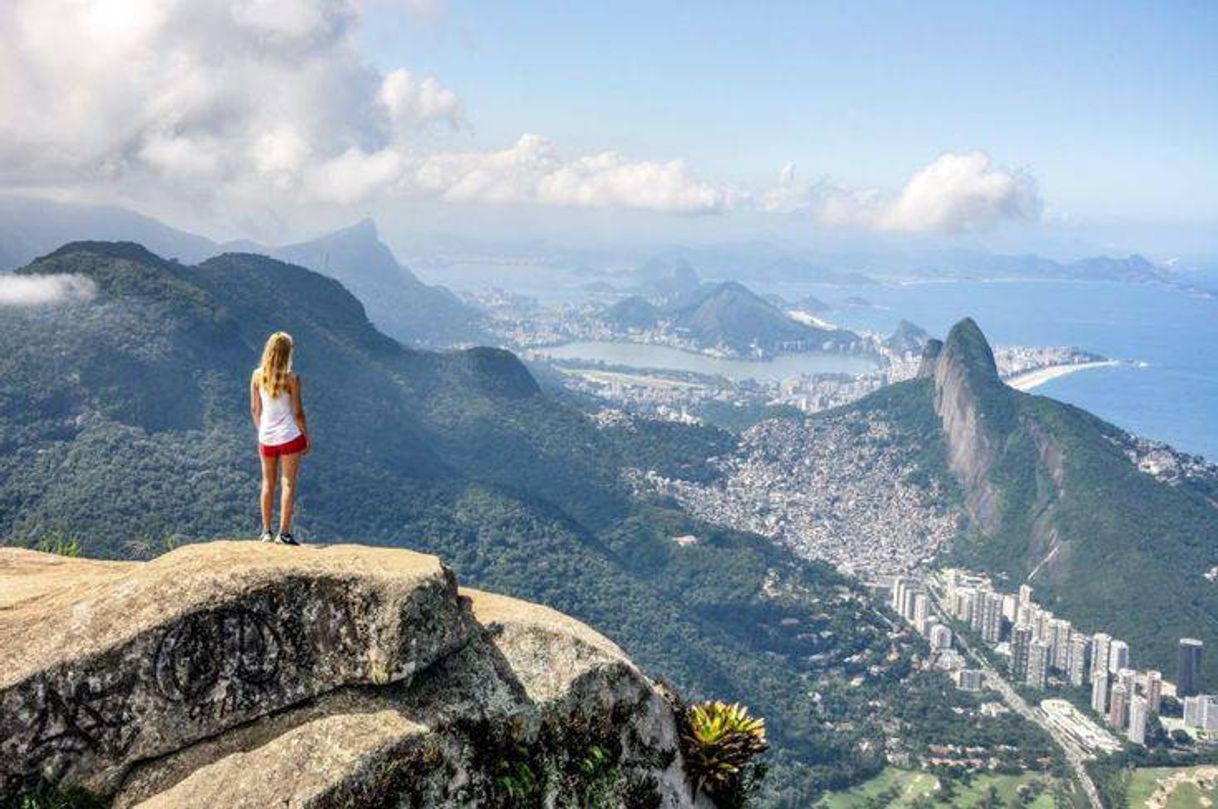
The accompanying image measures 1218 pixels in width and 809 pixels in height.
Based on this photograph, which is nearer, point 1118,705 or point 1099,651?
point 1118,705

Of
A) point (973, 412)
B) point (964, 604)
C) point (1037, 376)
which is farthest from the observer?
point (1037, 376)

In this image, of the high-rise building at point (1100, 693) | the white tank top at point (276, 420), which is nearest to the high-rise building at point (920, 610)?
the high-rise building at point (1100, 693)

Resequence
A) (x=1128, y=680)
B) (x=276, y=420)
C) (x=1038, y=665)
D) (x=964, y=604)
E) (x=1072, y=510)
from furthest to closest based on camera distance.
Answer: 1. (x=1072, y=510)
2. (x=964, y=604)
3. (x=1038, y=665)
4. (x=1128, y=680)
5. (x=276, y=420)

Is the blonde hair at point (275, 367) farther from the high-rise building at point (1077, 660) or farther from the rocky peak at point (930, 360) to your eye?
the rocky peak at point (930, 360)

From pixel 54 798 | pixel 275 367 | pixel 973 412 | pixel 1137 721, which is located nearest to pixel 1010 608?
pixel 1137 721

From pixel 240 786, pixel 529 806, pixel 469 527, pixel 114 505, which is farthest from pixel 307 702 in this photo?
pixel 469 527

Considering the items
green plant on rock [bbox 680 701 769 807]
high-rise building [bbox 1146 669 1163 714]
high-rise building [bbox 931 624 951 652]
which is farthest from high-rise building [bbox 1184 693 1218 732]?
green plant on rock [bbox 680 701 769 807]

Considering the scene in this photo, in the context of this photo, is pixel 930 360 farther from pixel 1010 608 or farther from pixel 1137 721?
pixel 1137 721
